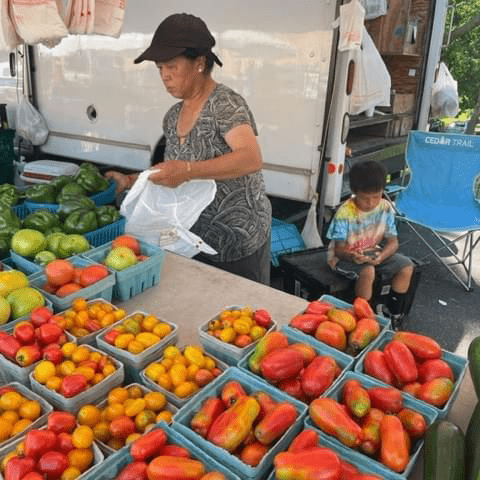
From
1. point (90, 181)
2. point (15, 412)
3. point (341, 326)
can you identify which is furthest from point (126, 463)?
point (90, 181)

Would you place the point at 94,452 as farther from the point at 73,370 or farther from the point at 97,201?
the point at 97,201

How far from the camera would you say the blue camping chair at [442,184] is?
469cm

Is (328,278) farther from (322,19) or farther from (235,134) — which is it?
(322,19)

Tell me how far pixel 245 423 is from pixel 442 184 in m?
4.44

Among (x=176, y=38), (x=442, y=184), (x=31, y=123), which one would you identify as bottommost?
(x=442, y=184)

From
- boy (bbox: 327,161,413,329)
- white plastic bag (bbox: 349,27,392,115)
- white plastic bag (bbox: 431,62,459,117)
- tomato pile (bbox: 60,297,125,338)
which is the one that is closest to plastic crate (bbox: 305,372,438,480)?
tomato pile (bbox: 60,297,125,338)

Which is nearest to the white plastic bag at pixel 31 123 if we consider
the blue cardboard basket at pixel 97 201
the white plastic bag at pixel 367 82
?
the blue cardboard basket at pixel 97 201

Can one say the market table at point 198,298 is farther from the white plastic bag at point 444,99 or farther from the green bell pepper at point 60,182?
the white plastic bag at point 444,99

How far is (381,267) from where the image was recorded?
3459 mm

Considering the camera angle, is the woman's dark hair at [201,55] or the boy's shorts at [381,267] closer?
the woman's dark hair at [201,55]

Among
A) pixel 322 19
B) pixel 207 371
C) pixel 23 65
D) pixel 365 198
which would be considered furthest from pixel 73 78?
pixel 207 371

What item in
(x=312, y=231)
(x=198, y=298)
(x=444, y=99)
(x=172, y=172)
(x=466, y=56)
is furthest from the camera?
(x=466, y=56)

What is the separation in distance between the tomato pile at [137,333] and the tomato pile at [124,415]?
170 mm

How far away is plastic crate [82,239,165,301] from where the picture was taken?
192cm
